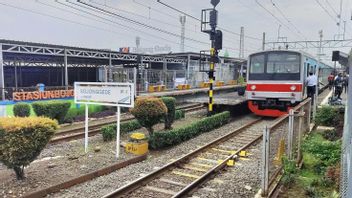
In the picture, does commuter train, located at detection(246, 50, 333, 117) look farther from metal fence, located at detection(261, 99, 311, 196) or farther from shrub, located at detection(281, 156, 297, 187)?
shrub, located at detection(281, 156, 297, 187)

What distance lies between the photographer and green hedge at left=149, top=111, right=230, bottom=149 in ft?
31.5

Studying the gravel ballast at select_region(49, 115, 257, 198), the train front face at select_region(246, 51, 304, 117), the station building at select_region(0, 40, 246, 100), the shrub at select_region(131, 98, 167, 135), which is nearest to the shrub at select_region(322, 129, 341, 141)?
the gravel ballast at select_region(49, 115, 257, 198)

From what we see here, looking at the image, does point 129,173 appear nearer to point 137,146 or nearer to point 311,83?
point 137,146

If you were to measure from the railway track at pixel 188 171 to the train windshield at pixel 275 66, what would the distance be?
4.33m

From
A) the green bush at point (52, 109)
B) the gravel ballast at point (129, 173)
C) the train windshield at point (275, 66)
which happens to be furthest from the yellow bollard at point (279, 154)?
the green bush at point (52, 109)

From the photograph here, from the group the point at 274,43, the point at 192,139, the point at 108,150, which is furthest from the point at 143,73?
the point at 274,43

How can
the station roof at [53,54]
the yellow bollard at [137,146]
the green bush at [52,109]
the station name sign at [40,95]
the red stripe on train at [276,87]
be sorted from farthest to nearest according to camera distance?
the station roof at [53,54] → the station name sign at [40,95] → the red stripe on train at [276,87] → the green bush at [52,109] → the yellow bollard at [137,146]

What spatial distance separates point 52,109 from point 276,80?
9812 millimetres

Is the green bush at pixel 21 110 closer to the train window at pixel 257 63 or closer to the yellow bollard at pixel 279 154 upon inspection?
the train window at pixel 257 63

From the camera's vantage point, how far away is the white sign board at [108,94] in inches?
336

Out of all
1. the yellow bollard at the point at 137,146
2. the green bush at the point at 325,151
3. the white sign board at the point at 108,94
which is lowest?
the yellow bollard at the point at 137,146

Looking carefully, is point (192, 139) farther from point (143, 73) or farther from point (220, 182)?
point (143, 73)

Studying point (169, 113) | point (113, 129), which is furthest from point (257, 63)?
point (113, 129)

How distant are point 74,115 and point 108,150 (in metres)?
7.64
